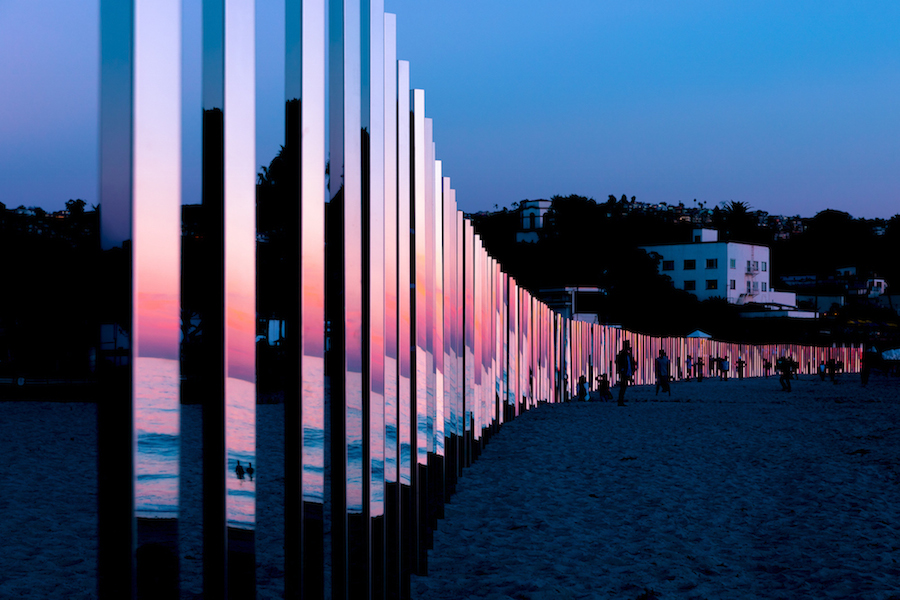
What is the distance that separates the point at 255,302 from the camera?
2199 mm

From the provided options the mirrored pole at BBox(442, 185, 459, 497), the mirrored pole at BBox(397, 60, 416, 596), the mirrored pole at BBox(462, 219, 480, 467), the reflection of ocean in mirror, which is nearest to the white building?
the mirrored pole at BBox(462, 219, 480, 467)

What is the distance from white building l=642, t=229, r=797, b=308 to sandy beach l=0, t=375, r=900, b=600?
→ 290 ft

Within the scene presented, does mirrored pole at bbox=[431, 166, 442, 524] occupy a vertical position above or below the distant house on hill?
below

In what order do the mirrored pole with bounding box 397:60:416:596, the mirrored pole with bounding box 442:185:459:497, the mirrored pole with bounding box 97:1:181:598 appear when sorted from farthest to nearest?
the mirrored pole with bounding box 442:185:459:497, the mirrored pole with bounding box 397:60:416:596, the mirrored pole with bounding box 97:1:181:598

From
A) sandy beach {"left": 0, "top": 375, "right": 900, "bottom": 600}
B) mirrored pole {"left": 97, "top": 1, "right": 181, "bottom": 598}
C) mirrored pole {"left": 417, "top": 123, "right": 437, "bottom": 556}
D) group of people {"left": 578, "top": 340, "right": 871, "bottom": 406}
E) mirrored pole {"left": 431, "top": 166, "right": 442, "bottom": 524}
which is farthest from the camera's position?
group of people {"left": 578, "top": 340, "right": 871, "bottom": 406}

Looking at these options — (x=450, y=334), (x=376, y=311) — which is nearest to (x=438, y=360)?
(x=450, y=334)

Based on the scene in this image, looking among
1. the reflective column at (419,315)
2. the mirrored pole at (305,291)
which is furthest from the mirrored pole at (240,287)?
the reflective column at (419,315)

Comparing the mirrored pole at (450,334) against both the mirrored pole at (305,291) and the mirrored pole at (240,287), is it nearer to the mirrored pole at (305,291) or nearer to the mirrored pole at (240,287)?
the mirrored pole at (305,291)

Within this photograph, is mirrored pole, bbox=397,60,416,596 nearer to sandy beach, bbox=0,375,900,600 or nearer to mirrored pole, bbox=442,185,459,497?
sandy beach, bbox=0,375,900,600

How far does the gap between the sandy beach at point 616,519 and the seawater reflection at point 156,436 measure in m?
2.60

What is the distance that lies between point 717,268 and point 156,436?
100907 mm

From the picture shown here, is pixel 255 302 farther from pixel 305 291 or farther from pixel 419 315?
pixel 419 315

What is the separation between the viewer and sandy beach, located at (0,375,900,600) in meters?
4.59

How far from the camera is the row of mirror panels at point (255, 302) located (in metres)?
1.77
